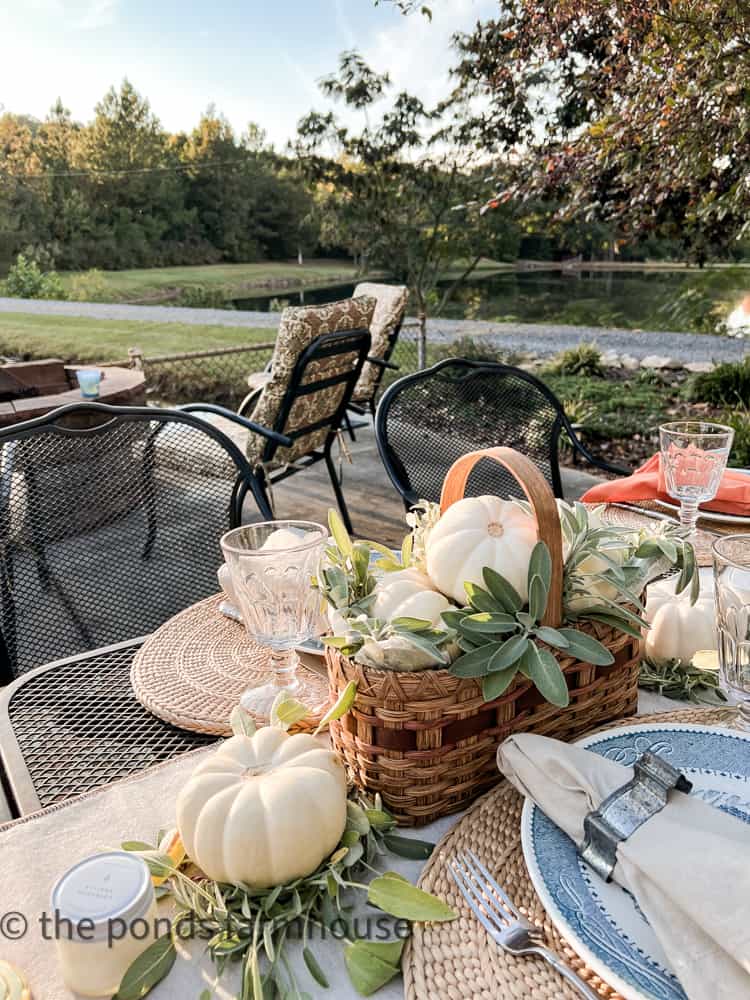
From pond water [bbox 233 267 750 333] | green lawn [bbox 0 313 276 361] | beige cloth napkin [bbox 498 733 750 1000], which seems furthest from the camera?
green lawn [bbox 0 313 276 361]

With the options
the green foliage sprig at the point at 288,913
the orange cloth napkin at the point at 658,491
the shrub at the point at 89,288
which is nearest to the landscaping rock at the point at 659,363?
the orange cloth napkin at the point at 658,491

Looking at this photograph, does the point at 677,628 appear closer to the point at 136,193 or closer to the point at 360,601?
the point at 360,601

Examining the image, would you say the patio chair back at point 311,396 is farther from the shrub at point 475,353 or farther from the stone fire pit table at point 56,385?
the shrub at point 475,353

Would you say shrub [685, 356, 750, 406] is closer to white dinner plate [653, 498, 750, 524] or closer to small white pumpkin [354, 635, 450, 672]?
white dinner plate [653, 498, 750, 524]

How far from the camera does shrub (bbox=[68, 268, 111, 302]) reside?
20.4 metres

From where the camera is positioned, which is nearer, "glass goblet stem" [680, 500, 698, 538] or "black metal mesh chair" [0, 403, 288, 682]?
"glass goblet stem" [680, 500, 698, 538]

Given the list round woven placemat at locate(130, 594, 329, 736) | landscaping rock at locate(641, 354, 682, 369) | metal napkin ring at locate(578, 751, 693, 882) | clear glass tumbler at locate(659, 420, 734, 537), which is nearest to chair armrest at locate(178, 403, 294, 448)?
round woven placemat at locate(130, 594, 329, 736)

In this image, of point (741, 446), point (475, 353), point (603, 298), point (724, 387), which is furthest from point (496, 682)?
→ point (603, 298)

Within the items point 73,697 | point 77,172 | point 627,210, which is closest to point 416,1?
point 627,210

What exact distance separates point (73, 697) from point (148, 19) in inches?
1158

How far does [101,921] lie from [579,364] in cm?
702

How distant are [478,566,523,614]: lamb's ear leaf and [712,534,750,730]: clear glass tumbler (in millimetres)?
215

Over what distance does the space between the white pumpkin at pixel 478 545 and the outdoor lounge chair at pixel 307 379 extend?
2050 millimetres

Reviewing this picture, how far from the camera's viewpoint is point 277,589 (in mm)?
750
